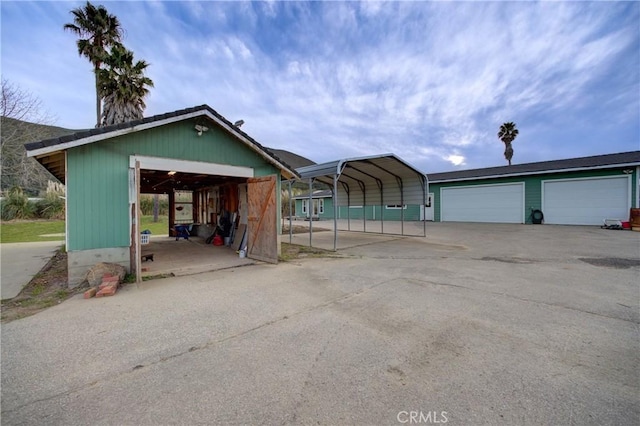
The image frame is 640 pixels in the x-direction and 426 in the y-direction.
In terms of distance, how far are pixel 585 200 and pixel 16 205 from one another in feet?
119

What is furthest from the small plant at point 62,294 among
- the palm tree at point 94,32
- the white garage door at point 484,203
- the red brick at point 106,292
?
the white garage door at point 484,203

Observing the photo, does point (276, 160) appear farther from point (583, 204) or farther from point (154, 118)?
point (583, 204)

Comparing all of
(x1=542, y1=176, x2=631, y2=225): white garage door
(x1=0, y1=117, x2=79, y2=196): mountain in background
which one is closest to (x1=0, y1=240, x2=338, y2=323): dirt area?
(x1=0, y1=117, x2=79, y2=196): mountain in background

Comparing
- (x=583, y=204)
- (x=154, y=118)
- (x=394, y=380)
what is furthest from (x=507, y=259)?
(x=583, y=204)

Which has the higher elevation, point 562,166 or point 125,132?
point 562,166

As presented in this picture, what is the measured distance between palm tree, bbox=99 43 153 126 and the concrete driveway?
12.8 m

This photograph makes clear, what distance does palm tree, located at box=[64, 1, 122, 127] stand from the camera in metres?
14.0

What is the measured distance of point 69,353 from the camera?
9.07ft

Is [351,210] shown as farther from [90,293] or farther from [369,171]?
[90,293]

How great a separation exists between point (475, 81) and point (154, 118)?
15254 millimetres

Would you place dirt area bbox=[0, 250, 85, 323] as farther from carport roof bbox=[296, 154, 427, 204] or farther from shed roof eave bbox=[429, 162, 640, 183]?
shed roof eave bbox=[429, 162, 640, 183]

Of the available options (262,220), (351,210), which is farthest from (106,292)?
(351,210)

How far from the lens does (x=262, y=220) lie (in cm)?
764

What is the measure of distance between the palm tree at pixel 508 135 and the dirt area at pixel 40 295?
3545 centimetres
